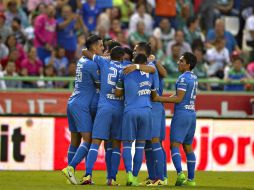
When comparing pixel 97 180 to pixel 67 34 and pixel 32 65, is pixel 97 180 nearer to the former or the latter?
pixel 32 65

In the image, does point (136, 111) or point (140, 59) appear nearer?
point (136, 111)

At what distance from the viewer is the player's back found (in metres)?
16.3

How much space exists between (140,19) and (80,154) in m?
9.98

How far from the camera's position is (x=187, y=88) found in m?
17.0

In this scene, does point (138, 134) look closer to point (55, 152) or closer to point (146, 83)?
point (146, 83)

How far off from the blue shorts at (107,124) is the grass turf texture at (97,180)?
803 mm

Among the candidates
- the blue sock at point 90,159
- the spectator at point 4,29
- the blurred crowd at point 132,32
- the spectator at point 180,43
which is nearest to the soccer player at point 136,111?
the blue sock at point 90,159

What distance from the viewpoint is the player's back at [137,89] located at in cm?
1630

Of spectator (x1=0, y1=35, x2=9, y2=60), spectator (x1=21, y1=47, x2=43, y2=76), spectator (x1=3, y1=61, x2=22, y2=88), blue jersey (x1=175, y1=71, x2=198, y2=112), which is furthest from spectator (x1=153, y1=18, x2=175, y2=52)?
blue jersey (x1=175, y1=71, x2=198, y2=112)

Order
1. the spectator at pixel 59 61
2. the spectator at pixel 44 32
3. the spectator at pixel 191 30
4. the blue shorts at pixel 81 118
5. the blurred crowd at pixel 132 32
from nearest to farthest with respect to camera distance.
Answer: the blue shorts at pixel 81 118, the blurred crowd at pixel 132 32, the spectator at pixel 59 61, the spectator at pixel 44 32, the spectator at pixel 191 30

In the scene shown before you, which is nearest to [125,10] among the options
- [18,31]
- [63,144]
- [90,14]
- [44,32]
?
[90,14]

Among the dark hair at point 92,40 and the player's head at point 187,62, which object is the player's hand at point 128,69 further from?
the player's head at point 187,62

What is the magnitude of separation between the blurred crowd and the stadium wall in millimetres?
2378

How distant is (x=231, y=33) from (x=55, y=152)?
7.86m
